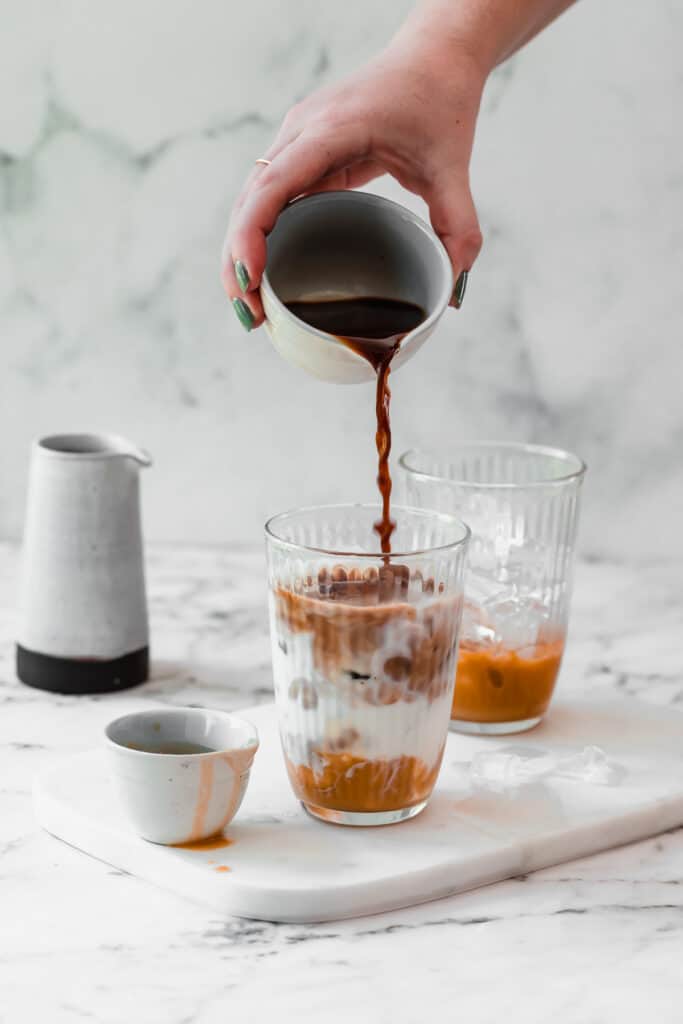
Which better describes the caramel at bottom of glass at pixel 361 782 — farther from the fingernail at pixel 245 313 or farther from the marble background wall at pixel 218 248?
the marble background wall at pixel 218 248

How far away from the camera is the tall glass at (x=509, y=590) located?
4.09ft

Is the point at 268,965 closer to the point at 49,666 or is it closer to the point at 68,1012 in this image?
Answer: the point at 68,1012

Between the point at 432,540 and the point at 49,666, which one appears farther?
the point at 49,666

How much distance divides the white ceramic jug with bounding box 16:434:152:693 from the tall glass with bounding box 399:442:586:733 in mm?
298

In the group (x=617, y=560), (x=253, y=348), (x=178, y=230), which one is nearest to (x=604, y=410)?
(x=617, y=560)

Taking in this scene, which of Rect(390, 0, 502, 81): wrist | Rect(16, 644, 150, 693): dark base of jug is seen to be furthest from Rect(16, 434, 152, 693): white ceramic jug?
Rect(390, 0, 502, 81): wrist

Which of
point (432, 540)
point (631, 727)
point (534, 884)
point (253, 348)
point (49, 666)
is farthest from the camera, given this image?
point (253, 348)

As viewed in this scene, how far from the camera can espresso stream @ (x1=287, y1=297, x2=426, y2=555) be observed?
1.10 metres

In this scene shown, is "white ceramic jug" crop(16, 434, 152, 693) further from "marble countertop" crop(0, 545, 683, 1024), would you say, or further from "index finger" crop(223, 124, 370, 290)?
"index finger" crop(223, 124, 370, 290)

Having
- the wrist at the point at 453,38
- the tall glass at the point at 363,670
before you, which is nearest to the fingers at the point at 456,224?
the wrist at the point at 453,38

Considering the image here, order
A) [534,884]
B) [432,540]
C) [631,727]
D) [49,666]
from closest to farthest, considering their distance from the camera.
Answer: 1. [534,884]
2. [432,540]
3. [631,727]
4. [49,666]

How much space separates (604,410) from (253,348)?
44 cm

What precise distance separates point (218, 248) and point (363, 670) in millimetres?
906

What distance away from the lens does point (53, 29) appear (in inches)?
69.7
